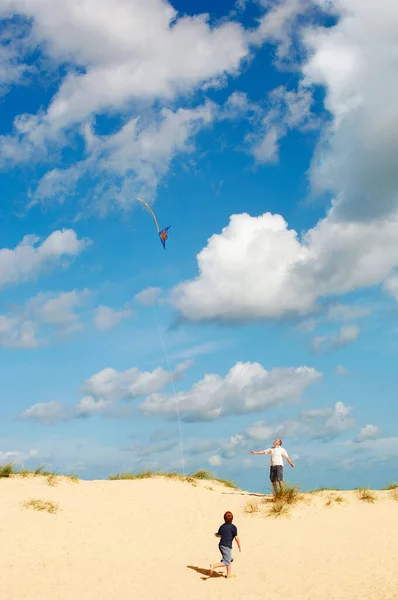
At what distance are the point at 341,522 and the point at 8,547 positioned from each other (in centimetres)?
1022

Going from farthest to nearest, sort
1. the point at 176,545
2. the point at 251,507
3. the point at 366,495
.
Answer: the point at 366,495, the point at 251,507, the point at 176,545

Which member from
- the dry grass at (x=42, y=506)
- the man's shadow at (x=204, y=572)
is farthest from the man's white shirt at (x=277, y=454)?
the dry grass at (x=42, y=506)

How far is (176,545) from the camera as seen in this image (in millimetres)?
17281

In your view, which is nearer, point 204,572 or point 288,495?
point 204,572

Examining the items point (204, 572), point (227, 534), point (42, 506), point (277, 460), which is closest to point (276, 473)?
point (277, 460)

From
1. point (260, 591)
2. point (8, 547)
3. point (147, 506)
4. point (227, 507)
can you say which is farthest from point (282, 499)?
point (8, 547)

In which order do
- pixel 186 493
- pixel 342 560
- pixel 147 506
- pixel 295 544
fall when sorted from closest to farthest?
1. pixel 342 560
2. pixel 295 544
3. pixel 147 506
4. pixel 186 493

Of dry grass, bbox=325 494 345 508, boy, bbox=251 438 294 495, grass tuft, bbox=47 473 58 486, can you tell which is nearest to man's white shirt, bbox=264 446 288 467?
boy, bbox=251 438 294 495

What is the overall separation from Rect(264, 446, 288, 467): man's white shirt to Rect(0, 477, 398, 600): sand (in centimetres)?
154

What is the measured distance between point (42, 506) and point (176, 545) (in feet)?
15.6

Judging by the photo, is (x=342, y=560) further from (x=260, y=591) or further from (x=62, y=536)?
(x=62, y=536)

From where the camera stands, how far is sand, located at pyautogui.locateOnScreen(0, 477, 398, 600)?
13688mm

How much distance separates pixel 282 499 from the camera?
64.9ft

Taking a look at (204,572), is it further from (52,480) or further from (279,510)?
(52,480)
